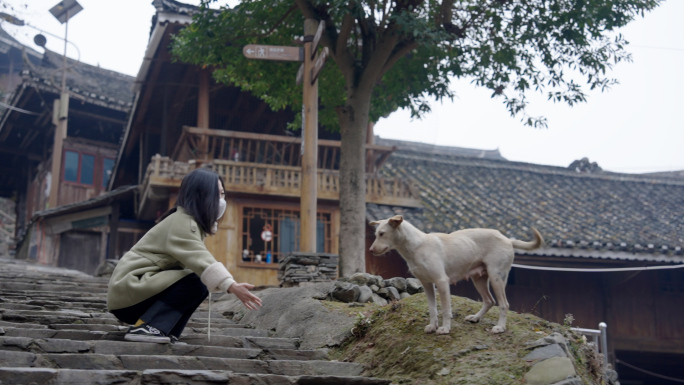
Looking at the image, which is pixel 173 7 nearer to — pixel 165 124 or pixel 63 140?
pixel 165 124

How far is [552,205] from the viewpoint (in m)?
19.0

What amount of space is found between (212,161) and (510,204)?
27.1 ft

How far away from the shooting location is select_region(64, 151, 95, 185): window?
70.1ft

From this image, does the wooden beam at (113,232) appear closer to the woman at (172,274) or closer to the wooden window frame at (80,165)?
the wooden window frame at (80,165)

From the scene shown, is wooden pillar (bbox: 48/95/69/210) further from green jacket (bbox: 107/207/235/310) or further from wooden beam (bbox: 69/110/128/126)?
green jacket (bbox: 107/207/235/310)

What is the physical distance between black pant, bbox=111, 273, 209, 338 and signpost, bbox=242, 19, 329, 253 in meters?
4.90

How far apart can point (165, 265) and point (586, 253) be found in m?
11.7

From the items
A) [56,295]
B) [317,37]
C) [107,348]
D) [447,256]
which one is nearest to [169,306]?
[107,348]

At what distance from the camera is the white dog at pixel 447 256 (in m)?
5.29

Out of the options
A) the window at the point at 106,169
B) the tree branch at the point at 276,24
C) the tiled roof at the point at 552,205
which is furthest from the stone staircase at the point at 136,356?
the window at the point at 106,169

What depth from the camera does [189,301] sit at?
502 cm

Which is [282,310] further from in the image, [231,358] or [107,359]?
[107,359]

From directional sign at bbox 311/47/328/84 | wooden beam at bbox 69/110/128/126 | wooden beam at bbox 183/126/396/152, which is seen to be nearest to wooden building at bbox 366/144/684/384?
wooden beam at bbox 183/126/396/152

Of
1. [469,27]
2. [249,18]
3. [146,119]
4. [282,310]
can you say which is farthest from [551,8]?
[146,119]
